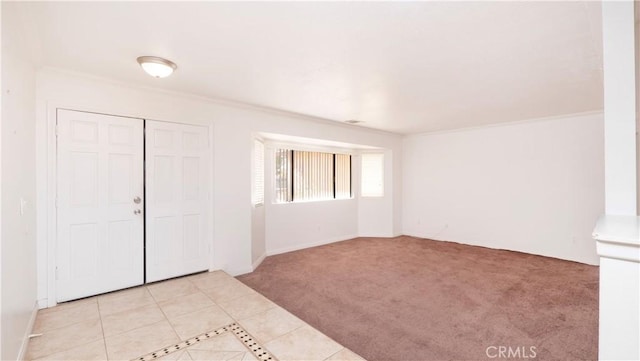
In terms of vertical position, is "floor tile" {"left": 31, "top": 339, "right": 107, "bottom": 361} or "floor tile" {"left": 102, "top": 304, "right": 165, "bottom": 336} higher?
"floor tile" {"left": 102, "top": 304, "right": 165, "bottom": 336}

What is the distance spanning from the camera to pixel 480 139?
5.79 metres

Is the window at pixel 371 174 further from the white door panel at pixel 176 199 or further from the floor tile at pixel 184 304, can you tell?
the floor tile at pixel 184 304

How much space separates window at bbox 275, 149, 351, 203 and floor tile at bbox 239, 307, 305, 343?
9.66 feet

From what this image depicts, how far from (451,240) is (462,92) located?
3773 mm

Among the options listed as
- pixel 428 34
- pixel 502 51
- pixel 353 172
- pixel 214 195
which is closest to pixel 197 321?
pixel 214 195

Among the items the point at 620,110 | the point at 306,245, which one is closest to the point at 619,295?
the point at 620,110

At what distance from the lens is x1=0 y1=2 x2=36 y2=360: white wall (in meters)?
1.66

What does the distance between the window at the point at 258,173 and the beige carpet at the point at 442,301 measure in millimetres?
1074

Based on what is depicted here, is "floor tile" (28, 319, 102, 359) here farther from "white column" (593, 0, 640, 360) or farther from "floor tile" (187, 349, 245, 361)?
"white column" (593, 0, 640, 360)

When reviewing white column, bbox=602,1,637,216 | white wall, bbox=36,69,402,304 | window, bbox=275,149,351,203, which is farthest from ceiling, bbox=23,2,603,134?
window, bbox=275,149,351,203

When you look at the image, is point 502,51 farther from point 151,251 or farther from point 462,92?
point 151,251

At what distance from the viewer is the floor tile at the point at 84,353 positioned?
6.78 feet

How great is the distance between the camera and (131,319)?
261 cm

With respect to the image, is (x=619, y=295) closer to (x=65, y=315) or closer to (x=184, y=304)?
(x=184, y=304)
